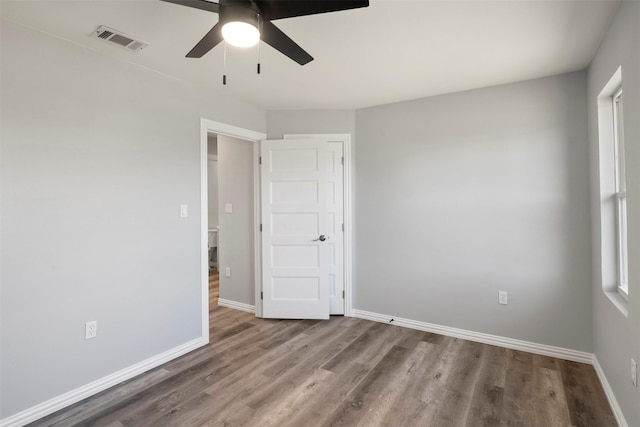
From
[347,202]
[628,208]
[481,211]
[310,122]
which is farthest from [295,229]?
[628,208]

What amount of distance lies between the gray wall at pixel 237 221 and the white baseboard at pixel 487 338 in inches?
56.4

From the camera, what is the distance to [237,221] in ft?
13.3

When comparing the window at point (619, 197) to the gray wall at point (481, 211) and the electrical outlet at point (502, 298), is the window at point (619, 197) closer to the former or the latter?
the gray wall at point (481, 211)

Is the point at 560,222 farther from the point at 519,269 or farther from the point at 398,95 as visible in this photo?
the point at 398,95

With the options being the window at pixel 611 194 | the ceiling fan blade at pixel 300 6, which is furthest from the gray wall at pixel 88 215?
the window at pixel 611 194

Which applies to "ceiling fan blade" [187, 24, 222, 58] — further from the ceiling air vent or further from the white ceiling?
the ceiling air vent

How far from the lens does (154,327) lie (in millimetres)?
2633

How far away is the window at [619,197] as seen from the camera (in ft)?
7.09

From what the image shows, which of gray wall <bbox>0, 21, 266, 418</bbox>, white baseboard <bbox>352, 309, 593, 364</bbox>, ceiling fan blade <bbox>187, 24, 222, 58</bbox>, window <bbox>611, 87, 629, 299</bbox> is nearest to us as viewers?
ceiling fan blade <bbox>187, 24, 222, 58</bbox>

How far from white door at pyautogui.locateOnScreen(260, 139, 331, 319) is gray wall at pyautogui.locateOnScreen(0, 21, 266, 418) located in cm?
88

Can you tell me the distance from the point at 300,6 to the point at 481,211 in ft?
8.11

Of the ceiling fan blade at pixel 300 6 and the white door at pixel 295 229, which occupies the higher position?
the ceiling fan blade at pixel 300 6

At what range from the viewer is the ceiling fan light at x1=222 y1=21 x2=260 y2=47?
139 cm

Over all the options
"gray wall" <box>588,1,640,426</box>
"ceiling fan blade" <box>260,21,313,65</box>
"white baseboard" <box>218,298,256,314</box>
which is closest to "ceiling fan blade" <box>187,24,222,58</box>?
"ceiling fan blade" <box>260,21,313,65</box>
